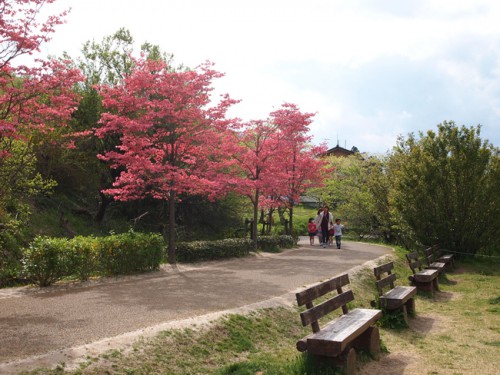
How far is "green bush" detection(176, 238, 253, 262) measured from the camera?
556 inches

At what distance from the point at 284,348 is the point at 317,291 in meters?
1.35

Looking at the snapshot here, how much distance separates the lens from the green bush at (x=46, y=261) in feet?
29.6

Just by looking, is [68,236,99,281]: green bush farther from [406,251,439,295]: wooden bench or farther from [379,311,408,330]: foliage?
[406,251,439,295]: wooden bench

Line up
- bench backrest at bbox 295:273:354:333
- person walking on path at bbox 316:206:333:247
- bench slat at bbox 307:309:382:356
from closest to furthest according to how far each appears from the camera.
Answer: bench slat at bbox 307:309:382:356 → bench backrest at bbox 295:273:354:333 → person walking on path at bbox 316:206:333:247

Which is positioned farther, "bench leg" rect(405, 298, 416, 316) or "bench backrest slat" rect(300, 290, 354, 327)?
"bench leg" rect(405, 298, 416, 316)

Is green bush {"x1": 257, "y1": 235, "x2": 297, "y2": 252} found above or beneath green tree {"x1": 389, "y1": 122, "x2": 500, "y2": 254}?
beneath

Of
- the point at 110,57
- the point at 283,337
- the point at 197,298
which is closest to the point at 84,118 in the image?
the point at 110,57

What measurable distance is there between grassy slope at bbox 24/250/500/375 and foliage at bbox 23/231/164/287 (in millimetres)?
4009

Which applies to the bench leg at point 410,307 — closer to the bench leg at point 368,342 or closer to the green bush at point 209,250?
the bench leg at point 368,342

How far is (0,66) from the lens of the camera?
28.1 ft

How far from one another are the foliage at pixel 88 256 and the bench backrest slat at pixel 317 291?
544 centimetres

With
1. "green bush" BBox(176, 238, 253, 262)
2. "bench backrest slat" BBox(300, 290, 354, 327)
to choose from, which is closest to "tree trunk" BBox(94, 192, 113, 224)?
"green bush" BBox(176, 238, 253, 262)

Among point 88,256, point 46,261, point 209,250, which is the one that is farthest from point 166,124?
point 46,261

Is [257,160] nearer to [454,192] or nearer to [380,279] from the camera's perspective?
[454,192]
